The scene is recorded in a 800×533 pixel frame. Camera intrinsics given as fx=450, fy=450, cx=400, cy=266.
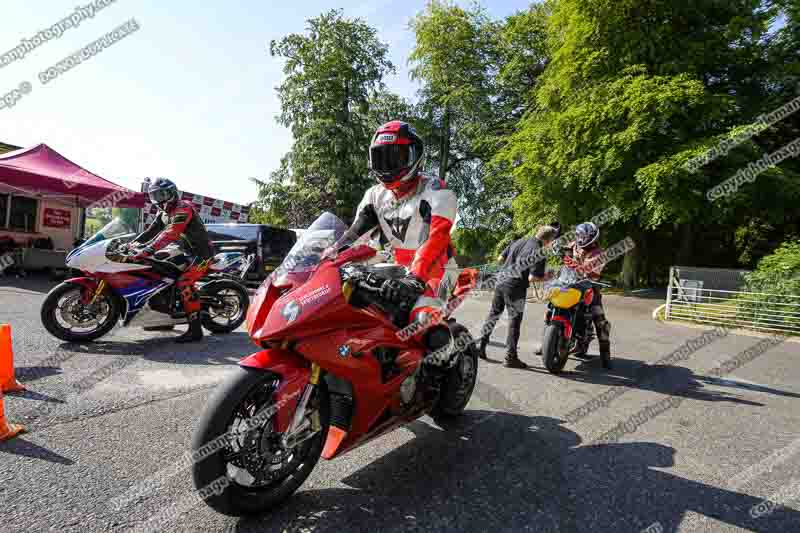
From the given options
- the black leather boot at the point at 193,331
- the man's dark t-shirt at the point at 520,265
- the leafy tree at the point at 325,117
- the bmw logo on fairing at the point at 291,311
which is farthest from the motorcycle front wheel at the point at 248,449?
the leafy tree at the point at 325,117

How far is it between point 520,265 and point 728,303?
793 cm

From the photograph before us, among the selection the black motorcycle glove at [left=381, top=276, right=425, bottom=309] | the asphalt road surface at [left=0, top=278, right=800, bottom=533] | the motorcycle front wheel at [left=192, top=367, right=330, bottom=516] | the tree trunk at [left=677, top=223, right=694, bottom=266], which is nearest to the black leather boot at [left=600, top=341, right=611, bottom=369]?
the asphalt road surface at [left=0, top=278, right=800, bottom=533]

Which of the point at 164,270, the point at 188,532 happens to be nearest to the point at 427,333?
the point at 188,532

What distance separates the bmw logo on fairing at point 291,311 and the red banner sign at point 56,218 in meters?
17.2

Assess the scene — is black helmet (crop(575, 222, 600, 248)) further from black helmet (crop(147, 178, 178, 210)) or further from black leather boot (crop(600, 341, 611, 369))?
black helmet (crop(147, 178, 178, 210))

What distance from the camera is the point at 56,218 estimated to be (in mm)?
15406

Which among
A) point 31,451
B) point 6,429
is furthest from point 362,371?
point 6,429

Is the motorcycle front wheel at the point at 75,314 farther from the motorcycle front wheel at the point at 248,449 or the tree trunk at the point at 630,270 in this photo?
the tree trunk at the point at 630,270

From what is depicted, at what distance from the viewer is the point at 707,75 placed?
1766 centimetres

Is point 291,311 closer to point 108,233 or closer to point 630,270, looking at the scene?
point 108,233

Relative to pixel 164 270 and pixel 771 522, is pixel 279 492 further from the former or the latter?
pixel 164 270

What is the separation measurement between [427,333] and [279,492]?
1239mm

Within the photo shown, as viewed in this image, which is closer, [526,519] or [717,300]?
[526,519]

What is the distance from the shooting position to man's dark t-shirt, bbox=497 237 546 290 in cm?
561
